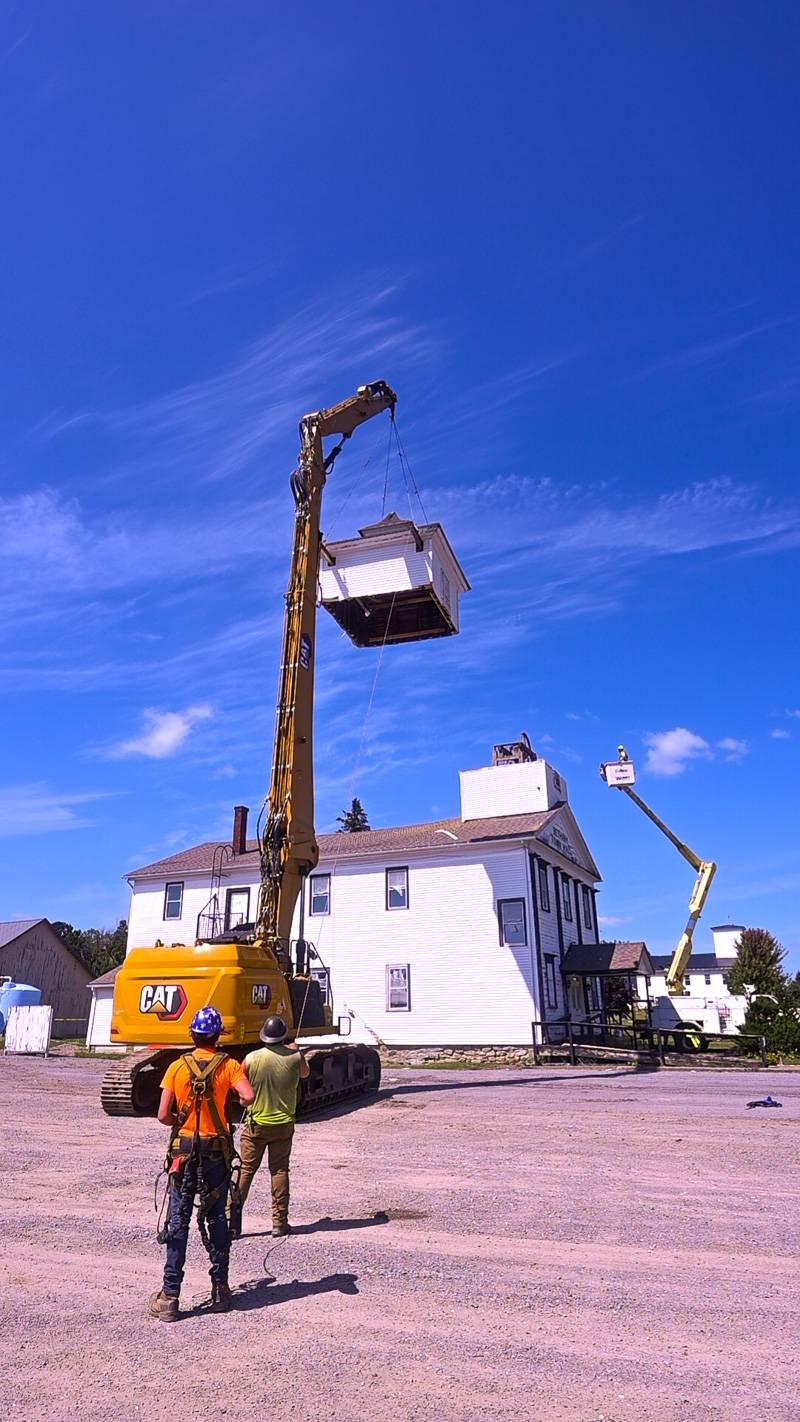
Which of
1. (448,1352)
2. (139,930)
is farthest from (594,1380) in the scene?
(139,930)

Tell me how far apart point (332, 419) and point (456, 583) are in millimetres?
5040

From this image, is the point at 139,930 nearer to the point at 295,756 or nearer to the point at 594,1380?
the point at 295,756

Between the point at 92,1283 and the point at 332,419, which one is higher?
the point at 332,419

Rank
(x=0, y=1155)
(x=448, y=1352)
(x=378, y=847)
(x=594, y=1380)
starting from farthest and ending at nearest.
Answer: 1. (x=378, y=847)
2. (x=0, y=1155)
3. (x=448, y=1352)
4. (x=594, y=1380)

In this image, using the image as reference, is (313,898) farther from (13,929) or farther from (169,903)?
(13,929)

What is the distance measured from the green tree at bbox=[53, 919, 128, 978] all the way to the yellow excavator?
54706 millimetres

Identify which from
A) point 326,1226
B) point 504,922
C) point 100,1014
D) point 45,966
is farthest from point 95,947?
point 326,1226

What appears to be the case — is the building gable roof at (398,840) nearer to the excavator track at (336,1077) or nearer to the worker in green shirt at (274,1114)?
the excavator track at (336,1077)

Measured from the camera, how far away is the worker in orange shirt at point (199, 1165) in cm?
600

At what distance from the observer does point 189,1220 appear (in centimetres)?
595

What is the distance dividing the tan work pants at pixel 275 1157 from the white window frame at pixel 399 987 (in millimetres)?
23044

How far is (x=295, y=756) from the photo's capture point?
17641 millimetres

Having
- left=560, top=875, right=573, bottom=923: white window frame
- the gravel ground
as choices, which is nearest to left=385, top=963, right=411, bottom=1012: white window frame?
left=560, top=875, right=573, bottom=923: white window frame

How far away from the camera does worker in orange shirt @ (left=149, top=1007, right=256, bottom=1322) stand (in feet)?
19.7
